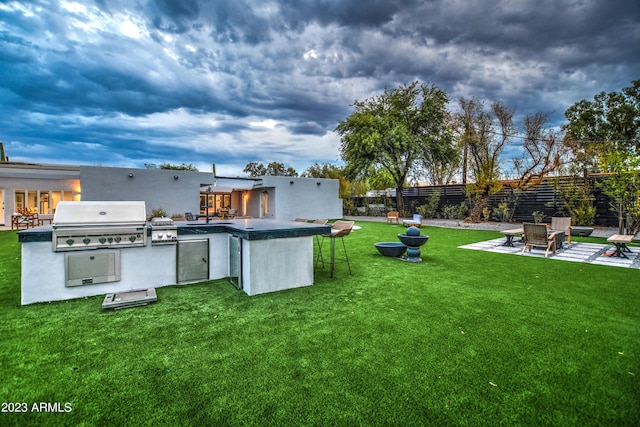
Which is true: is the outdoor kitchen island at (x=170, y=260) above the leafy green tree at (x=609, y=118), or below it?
below

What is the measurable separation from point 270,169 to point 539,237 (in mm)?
41889

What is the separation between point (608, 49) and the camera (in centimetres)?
1263

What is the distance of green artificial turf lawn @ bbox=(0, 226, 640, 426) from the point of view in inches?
68.0

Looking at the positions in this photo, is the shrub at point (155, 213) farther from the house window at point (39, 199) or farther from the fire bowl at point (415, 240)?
the fire bowl at point (415, 240)

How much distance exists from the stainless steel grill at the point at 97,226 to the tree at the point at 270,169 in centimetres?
3934

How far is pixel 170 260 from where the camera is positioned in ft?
14.1

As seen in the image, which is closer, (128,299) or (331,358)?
(331,358)

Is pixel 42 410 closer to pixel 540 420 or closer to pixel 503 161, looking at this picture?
pixel 540 420

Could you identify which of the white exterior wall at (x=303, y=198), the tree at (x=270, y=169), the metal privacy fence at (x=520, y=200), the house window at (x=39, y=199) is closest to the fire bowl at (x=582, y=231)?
the metal privacy fence at (x=520, y=200)

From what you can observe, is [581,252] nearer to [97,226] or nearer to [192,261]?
[192,261]

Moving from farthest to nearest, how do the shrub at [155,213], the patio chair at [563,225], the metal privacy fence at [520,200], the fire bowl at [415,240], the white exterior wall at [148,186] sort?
the white exterior wall at [148,186], the shrub at [155,213], the metal privacy fence at [520,200], the patio chair at [563,225], the fire bowl at [415,240]

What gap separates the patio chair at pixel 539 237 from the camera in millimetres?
6941

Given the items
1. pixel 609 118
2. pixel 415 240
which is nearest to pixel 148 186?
pixel 415 240

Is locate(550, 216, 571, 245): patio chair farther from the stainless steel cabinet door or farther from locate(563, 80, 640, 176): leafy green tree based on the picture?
locate(563, 80, 640, 176): leafy green tree
